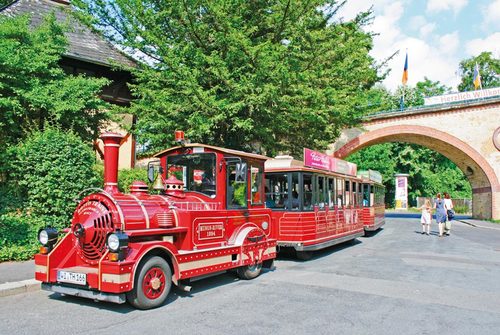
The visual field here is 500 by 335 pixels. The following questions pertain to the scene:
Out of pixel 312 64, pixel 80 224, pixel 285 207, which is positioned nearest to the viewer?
pixel 80 224

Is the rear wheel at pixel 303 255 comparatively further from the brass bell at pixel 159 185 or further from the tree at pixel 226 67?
the brass bell at pixel 159 185

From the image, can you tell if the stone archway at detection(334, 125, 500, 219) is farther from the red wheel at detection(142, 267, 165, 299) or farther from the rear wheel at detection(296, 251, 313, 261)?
the red wheel at detection(142, 267, 165, 299)

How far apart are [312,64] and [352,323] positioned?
10071 mm

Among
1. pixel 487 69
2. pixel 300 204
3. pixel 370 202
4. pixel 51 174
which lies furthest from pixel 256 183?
pixel 487 69

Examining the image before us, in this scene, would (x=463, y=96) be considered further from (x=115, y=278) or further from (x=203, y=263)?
(x=115, y=278)

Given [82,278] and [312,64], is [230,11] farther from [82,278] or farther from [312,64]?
[82,278]

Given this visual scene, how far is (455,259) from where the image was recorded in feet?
34.9

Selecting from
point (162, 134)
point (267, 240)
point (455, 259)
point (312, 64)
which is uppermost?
point (312, 64)

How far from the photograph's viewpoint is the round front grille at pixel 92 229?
5621 mm

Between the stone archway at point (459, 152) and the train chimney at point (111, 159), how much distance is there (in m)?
22.5

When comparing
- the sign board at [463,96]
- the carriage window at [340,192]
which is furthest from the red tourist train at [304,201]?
the sign board at [463,96]

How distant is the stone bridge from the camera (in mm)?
24719

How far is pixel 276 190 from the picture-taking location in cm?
1045

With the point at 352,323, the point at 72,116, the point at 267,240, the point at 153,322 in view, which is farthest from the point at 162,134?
the point at 352,323
